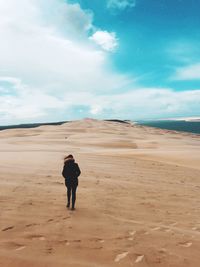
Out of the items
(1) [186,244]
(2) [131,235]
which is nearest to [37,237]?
(2) [131,235]

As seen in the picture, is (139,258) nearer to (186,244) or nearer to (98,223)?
(186,244)

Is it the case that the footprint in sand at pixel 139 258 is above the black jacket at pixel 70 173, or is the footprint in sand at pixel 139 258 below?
below

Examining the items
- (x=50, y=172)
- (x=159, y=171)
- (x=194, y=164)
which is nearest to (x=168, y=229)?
(x=50, y=172)

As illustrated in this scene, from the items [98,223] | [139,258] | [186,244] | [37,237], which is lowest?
[186,244]

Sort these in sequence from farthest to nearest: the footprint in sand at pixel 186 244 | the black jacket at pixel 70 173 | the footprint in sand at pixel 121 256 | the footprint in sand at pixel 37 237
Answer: the black jacket at pixel 70 173 < the footprint in sand at pixel 186 244 < the footprint in sand at pixel 37 237 < the footprint in sand at pixel 121 256

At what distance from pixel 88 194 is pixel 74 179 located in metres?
2.22

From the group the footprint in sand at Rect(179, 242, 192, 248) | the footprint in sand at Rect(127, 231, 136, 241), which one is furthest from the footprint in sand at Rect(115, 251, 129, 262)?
the footprint in sand at Rect(179, 242, 192, 248)

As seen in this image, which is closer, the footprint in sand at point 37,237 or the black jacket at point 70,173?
the footprint in sand at point 37,237

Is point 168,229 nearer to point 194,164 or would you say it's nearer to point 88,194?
point 88,194

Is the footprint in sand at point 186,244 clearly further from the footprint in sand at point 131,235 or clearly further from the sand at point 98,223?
the footprint in sand at point 131,235

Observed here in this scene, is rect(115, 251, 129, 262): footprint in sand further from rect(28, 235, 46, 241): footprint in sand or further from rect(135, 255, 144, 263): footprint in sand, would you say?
rect(28, 235, 46, 241): footprint in sand

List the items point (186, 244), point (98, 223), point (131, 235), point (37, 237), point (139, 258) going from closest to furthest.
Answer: point (139, 258) < point (37, 237) < point (186, 244) < point (131, 235) < point (98, 223)

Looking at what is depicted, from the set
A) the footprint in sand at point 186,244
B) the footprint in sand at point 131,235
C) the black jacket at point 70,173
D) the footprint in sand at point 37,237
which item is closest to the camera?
the footprint in sand at point 37,237

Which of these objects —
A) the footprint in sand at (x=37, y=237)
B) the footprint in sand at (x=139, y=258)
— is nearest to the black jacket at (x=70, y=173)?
the footprint in sand at (x=37, y=237)
